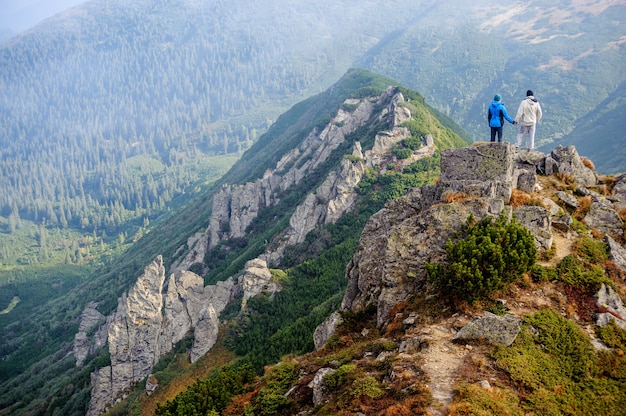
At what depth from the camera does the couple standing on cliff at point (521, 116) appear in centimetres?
2675

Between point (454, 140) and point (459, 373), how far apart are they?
99.8m

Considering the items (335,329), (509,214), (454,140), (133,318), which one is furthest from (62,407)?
(454,140)

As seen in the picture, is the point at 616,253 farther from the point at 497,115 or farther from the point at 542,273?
the point at 497,115

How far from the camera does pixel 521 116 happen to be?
93.4ft

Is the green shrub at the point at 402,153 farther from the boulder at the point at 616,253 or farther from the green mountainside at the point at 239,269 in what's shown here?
the boulder at the point at 616,253

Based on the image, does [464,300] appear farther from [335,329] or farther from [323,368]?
[335,329]

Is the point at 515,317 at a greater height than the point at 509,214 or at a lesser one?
lesser

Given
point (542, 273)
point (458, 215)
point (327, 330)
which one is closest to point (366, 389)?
point (542, 273)

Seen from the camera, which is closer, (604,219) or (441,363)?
(441,363)

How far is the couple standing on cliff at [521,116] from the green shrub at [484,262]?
9.80 metres

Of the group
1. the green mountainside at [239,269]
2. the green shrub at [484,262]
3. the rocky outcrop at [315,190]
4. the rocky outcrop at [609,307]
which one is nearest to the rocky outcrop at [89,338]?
the green mountainside at [239,269]

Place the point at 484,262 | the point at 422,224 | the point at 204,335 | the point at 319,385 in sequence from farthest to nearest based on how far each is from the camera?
1. the point at 204,335
2. the point at 422,224
3. the point at 484,262
4. the point at 319,385

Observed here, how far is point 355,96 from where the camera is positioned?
137250mm

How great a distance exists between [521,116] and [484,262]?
14.6 meters
